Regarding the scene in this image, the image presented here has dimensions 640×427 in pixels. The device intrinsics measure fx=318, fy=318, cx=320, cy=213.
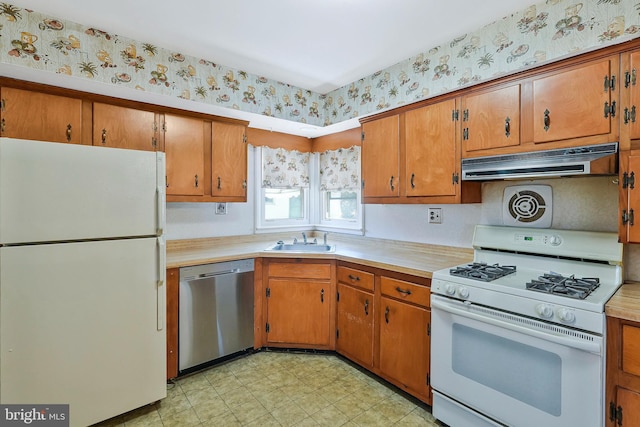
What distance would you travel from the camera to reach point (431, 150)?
7.86 feet

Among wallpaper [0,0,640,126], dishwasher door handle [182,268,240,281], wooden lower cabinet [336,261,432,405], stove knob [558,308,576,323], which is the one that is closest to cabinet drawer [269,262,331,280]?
wooden lower cabinet [336,261,432,405]

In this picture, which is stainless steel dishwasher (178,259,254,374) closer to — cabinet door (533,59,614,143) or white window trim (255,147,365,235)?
white window trim (255,147,365,235)

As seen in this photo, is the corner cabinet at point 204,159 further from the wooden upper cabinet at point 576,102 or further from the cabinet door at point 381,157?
the wooden upper cabinet at point 576,102

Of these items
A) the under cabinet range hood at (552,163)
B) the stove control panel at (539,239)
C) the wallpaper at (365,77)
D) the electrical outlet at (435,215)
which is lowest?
the stove control panel at (539,239)

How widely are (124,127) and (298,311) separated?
6.65ft

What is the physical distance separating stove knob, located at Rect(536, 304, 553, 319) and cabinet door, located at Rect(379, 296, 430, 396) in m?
0.66

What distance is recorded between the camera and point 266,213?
3641 mm

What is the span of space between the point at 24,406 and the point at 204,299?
110 centimetres

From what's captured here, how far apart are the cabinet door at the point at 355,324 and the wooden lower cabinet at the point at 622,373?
4.45 feet

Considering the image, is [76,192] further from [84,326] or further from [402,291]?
[402,291]

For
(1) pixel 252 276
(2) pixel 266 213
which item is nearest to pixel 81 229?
(1) pixel 252 276

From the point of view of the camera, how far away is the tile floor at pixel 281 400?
1.99 m

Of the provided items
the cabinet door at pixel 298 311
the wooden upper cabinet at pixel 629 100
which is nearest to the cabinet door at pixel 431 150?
the wooden upper cabinet at pixel 629 100

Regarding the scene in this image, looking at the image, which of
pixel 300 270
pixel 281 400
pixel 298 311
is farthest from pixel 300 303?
pixel 281 400
